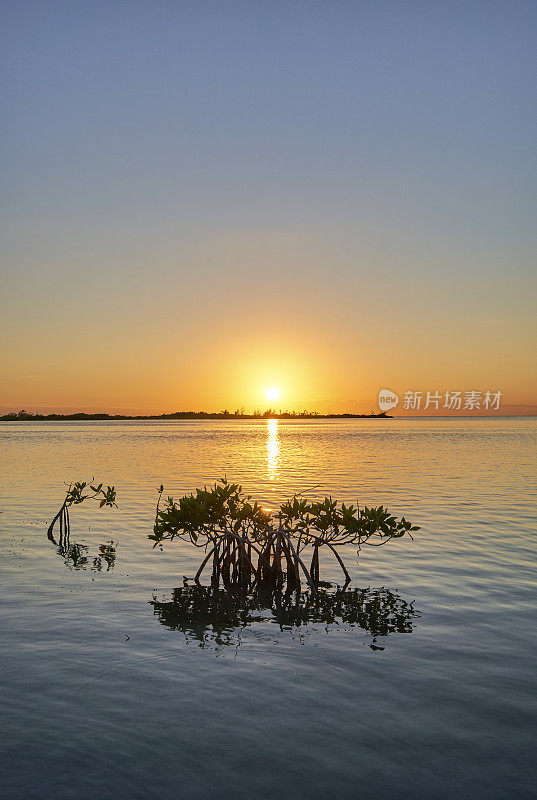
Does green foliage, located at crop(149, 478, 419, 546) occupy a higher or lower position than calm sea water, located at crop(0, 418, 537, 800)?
higher

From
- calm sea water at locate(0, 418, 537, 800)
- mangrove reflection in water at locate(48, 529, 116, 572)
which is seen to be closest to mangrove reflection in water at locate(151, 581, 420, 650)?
calm sea water at locate(0, 418, 537, 800)

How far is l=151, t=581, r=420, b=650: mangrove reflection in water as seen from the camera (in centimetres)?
1490

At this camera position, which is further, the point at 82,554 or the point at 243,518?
the point at 82,554

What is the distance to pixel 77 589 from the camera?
59.6ft

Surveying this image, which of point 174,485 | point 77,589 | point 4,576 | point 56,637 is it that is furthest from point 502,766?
point 174,485

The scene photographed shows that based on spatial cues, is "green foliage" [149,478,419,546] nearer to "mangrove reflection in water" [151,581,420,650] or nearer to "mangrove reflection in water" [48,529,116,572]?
"mangrove reflection in water" [151,581,420,650]

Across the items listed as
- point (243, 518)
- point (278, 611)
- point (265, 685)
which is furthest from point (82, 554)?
point (265, 685)

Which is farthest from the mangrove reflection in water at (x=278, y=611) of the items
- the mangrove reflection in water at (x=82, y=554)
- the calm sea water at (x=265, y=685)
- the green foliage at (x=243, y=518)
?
the mangrove reflection in water at (x=82, y=554)

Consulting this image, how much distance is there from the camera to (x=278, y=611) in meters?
16.5

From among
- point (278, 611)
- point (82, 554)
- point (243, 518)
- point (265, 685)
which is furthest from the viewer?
point (82, 554)

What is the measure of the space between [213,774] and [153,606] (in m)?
8.10

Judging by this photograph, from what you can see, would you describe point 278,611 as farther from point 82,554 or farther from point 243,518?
point 82,554

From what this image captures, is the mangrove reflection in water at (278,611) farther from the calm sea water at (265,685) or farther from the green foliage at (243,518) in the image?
the green foliage at (243,518)

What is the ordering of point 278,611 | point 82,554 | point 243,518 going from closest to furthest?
point 278,611
point 243,518
point 82,554
